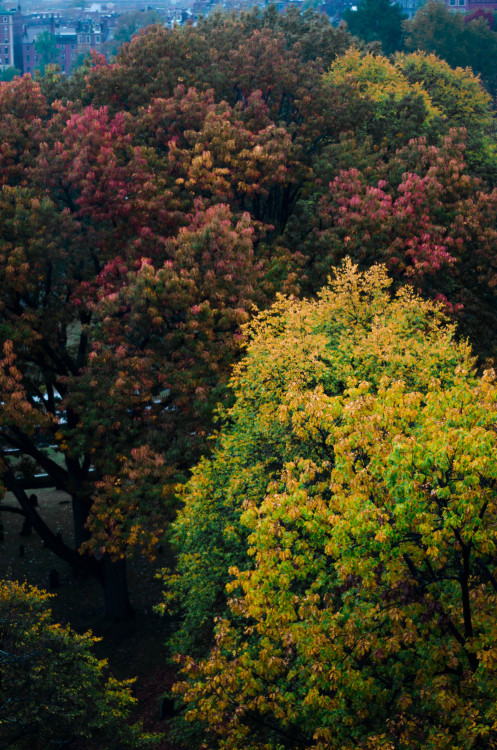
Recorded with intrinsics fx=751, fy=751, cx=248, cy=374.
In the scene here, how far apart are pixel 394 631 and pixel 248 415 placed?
801cm

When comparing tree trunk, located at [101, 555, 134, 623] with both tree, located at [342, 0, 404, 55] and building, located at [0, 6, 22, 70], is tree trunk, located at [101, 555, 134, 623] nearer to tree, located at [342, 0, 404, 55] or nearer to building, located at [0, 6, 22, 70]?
tree, located at [342, 0, 404, 55]

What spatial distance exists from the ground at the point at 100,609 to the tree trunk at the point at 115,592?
37cm

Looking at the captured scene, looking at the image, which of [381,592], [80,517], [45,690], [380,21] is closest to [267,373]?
[381,592]

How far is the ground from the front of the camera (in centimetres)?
2266

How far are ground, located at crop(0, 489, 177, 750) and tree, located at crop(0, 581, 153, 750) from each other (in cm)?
408

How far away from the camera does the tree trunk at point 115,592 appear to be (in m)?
25.2

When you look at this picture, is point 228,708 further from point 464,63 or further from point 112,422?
point 464,63

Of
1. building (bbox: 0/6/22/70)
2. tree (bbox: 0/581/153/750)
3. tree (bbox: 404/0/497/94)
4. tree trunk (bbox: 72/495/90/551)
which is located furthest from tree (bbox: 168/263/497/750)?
building (bbox: 0/6/22/70)

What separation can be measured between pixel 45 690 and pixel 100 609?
44.4 ft

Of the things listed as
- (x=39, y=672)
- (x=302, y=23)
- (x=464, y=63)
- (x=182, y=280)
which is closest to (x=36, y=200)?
(x=182, y=280)

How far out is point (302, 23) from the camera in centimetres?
4300

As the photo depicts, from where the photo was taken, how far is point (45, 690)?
45.6 ft

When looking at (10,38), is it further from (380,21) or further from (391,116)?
(391,116)

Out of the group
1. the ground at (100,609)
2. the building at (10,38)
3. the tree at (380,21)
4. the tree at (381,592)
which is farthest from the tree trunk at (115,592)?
the building at (10,38)
